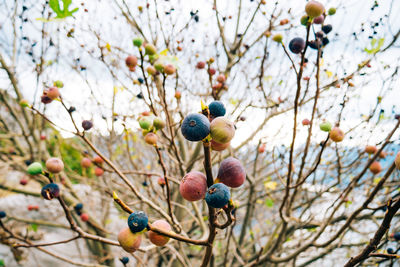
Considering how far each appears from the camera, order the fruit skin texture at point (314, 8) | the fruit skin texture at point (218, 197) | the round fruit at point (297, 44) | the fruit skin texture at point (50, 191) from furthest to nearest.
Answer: the round fruit at point (297, 44) < the fruit skin texture at point (314, 8) < the fruit skin texture at point (50, 191) < the fruit skin texture at point (218, 197)

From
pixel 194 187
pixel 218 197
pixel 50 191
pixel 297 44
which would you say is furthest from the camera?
pixel 297 44

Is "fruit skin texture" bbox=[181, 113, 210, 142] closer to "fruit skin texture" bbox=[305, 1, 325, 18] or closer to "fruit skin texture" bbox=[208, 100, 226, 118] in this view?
"fruit skin texture" bbox=[208, 100, 226, 118]

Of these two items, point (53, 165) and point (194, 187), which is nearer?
point (194, 187)

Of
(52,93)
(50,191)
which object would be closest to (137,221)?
(50,191)

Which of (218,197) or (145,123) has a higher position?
(145,123)

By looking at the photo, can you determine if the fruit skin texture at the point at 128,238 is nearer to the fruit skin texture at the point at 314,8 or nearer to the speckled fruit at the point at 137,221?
the speckled fruit at the point at 137,221

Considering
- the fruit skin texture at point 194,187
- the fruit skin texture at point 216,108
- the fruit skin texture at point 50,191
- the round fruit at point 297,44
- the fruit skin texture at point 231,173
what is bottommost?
the fruit skin texture at point 194,187

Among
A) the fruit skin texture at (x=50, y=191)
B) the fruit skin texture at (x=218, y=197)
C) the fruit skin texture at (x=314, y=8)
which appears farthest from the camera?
the fruit skin texture at (x=314, y=8)

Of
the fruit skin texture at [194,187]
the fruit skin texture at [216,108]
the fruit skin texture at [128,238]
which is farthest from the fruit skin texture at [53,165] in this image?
the fruit skin texture at [216,108]

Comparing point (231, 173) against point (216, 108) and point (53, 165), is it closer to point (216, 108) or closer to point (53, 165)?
point (216, 108)

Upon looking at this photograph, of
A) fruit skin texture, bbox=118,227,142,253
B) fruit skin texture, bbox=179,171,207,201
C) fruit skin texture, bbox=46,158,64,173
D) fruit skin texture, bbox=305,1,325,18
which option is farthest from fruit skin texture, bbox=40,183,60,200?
fruit skin texture, bbox=305,1,325,18

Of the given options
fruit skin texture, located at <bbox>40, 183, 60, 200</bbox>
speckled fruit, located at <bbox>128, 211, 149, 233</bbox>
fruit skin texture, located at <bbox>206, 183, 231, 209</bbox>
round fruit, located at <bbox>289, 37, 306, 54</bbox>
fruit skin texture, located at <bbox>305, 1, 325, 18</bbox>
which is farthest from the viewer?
round fruit, located at <bbox>289, 37, 306, 54</bbox>

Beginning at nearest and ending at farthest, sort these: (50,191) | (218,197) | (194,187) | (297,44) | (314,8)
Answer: (218,197) < (194,187) < (50,191) < (314,8) < (297,44)

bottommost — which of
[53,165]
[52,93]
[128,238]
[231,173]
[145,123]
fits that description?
[128,238]
